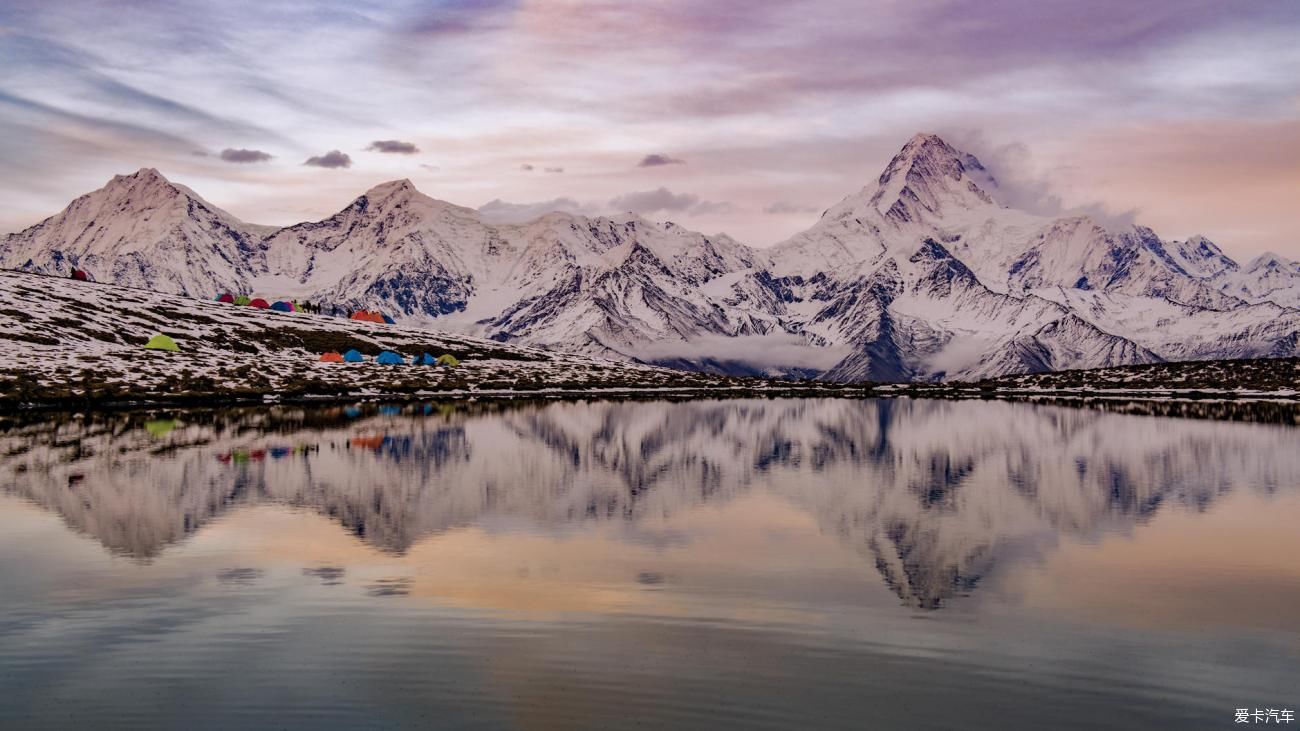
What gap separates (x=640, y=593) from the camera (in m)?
29.6

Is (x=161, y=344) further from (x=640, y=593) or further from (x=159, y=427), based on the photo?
(x=640, y=593)

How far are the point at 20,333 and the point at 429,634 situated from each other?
16133cm

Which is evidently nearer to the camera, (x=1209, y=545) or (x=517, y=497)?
(x=1209, y=545)

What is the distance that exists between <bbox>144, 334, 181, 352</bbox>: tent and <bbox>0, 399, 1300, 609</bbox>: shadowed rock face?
3093 inches

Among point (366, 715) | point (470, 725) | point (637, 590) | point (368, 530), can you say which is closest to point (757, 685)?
point (470, 725)

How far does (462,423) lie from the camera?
103 meters

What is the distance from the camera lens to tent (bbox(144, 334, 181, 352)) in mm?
177500

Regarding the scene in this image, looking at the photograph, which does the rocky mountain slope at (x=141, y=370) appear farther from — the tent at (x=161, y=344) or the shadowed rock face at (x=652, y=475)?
the shadowed rock face at (x=652, y=475)

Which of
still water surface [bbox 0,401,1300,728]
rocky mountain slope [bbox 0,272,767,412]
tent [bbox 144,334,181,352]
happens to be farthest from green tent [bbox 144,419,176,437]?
tent [bbox 144,334,181,352]

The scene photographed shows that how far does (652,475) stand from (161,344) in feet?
462

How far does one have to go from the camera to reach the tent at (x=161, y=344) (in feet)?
582

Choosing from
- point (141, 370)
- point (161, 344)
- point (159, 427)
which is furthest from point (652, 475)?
point (161, 344)

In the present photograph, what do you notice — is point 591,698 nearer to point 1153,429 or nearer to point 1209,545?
point 1209,545

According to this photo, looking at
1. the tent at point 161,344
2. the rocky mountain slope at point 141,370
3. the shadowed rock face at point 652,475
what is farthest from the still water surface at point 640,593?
the tent at point 161,344
